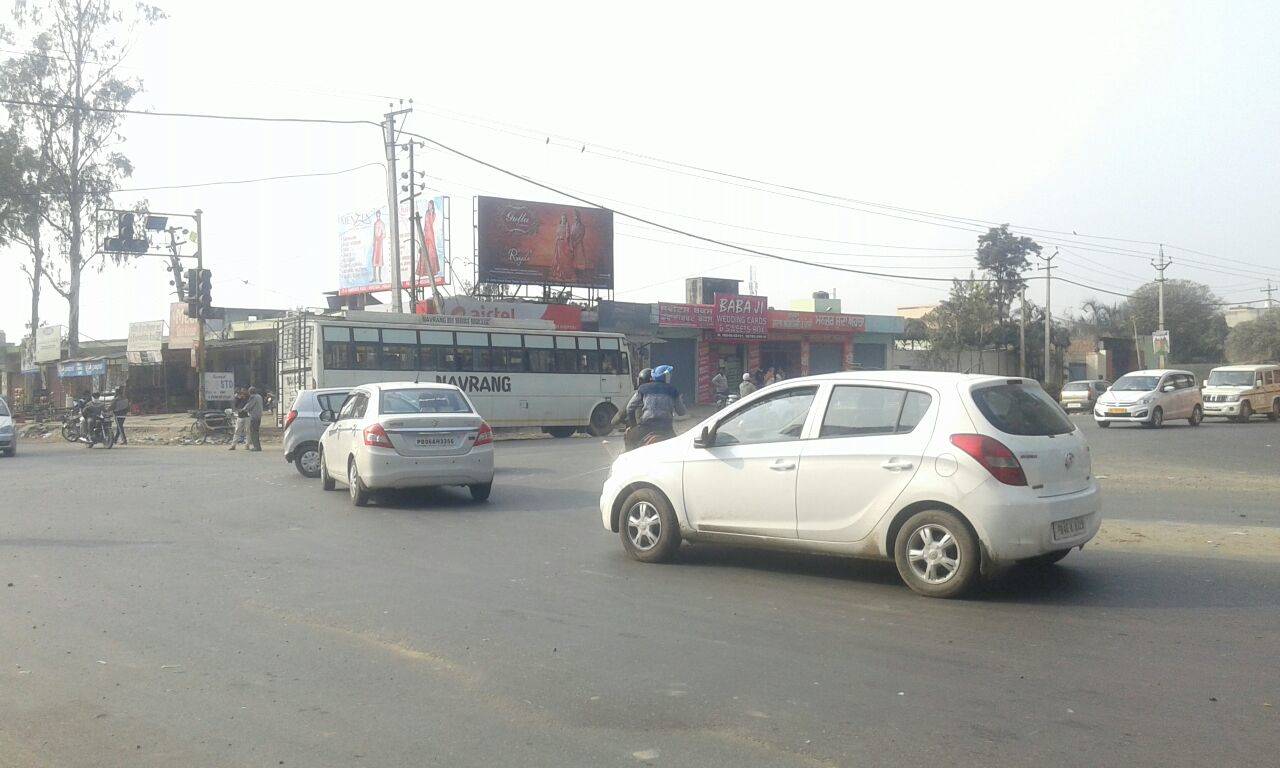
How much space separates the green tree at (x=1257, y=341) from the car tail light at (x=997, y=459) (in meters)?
63.1

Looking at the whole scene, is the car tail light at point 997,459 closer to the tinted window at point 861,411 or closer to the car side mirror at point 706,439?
the tinted window at point 861,411

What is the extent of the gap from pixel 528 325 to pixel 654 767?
88.8 ft

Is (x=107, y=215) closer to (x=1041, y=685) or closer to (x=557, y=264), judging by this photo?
(x=557, y=264)

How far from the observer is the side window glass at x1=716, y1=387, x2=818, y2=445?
852 centimetres

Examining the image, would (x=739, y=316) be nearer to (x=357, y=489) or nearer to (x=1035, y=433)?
(x=357, y=489)

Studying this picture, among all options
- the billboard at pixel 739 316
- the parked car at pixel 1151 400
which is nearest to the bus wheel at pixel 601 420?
the parked car at pixel 1151 400

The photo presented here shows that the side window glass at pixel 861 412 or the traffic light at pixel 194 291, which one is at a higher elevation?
the traffic light at pixel 194 291

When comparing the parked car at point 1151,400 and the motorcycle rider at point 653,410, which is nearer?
the motorcycle rider at point 653,410

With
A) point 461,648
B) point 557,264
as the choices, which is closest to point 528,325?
point 557,264

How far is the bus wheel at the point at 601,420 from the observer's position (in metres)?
31.7

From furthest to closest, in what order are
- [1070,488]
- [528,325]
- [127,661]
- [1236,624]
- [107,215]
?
[107,215], [528,325], [1070,488], [1236,624], [127,661]

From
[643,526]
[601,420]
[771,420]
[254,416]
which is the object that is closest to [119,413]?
[254,416]

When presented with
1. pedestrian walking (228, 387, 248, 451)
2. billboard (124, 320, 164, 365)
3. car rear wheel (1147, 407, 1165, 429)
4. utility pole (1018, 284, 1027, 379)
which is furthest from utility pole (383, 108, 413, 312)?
utility pole (1018, 284, 1027, 379)

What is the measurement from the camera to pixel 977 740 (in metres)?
4.75
